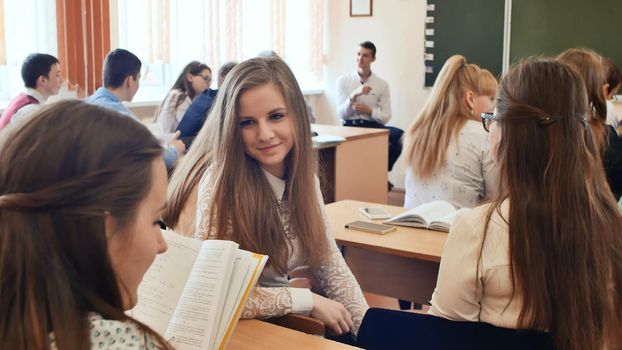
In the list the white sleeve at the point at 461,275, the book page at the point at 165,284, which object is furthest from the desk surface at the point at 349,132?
the book page at the point at 165,284

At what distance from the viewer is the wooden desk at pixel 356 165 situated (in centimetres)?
480

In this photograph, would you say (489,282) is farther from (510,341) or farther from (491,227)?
(510,341)

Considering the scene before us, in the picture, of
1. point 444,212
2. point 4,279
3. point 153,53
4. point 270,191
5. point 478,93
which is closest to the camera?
point 4,279

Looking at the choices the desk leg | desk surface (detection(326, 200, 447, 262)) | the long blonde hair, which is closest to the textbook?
desk surface (detection(326, 200, 447, 262))

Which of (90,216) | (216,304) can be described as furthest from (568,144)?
(90,216)

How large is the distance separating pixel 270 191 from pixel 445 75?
1.40 meters

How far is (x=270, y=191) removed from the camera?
1.92 meters

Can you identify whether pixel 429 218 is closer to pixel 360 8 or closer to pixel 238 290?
pixel 238 290

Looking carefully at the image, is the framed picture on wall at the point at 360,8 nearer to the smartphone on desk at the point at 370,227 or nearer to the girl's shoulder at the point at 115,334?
the smartphone on desk at the point at 370,227

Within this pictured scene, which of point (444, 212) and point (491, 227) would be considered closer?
point (491, 227)

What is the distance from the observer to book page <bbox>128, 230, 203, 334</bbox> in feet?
4.49

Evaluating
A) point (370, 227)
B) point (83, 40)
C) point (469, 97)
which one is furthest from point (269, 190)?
point (83, 40)

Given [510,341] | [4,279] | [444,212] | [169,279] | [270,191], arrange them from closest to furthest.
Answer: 1. [4,279]
2. [510,341]
3. [169,279]
4. [270,191]
5. [444,212]

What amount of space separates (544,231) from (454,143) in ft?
5.06
